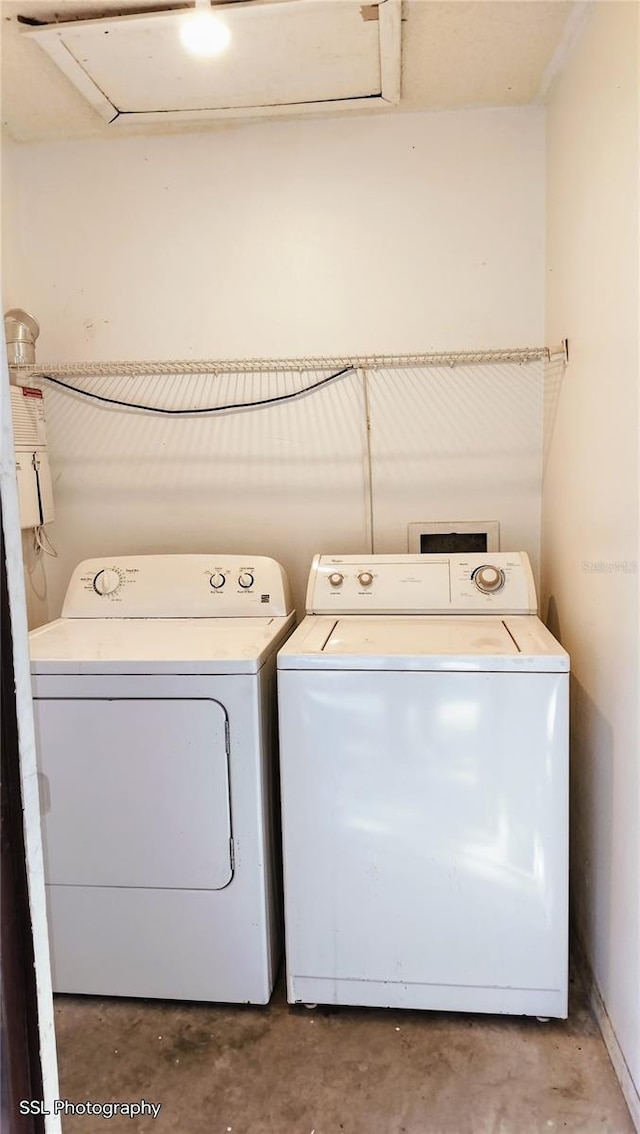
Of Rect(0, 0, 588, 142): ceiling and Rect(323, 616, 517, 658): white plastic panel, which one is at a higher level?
Rect(0, 0, 588, 142): ceiling

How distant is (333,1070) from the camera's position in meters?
1.61

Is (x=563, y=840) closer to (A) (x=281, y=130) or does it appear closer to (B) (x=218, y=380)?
(B) (x=218, y=380)

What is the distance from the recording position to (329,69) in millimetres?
1959

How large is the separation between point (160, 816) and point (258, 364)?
1360mm

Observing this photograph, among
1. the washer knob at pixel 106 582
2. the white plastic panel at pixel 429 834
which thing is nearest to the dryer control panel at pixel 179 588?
the washer knob at pixel 106 582

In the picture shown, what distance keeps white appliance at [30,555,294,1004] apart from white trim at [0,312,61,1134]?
3.25ft

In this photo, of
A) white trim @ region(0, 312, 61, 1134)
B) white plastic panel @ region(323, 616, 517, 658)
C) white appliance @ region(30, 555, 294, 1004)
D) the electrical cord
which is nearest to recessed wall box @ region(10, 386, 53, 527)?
the electrical cord

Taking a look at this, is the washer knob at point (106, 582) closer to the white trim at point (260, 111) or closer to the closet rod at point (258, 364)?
the closet rod at point (258, 364)

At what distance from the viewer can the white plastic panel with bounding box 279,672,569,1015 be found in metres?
1.63

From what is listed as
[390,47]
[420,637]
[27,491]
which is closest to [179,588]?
[27,491]

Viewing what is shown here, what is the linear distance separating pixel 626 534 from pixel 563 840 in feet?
2.21

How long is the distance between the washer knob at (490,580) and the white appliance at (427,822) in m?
0.33

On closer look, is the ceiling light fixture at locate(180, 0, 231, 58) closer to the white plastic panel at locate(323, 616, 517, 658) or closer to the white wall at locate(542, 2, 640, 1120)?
the white wall at locate(542, 2, 640, 1120)

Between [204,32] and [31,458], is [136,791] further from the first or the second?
[204,32]
